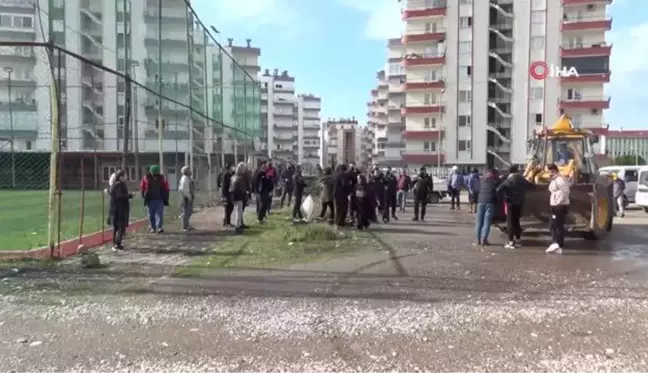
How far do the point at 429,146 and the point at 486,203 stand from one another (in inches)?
2203

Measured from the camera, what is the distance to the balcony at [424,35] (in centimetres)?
6450

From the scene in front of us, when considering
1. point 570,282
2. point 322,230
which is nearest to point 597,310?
point 570,282

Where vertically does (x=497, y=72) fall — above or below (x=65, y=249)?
above

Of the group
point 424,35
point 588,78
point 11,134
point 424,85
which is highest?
point 424,35

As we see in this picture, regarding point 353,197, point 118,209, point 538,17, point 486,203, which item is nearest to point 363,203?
point 353,197

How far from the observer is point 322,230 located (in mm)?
12258

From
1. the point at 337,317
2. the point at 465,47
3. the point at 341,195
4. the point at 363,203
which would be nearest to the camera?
the point at 337,317

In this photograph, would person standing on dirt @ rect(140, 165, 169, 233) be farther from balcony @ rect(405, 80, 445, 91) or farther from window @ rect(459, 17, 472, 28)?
window @ rect(459, 17, 472, 28)

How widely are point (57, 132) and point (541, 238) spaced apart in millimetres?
10096

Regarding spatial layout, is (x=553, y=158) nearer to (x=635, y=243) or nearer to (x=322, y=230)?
(x=635, y=243)

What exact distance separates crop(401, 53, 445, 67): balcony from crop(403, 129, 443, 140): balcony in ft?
24.3

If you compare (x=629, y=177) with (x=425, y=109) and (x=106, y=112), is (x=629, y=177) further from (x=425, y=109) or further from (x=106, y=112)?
(x=425, y=109)

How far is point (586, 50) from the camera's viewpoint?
61031 millimetres

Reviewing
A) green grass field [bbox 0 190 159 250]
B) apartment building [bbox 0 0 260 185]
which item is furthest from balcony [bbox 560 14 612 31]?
green grass field [bbox 0 190 159 250]
